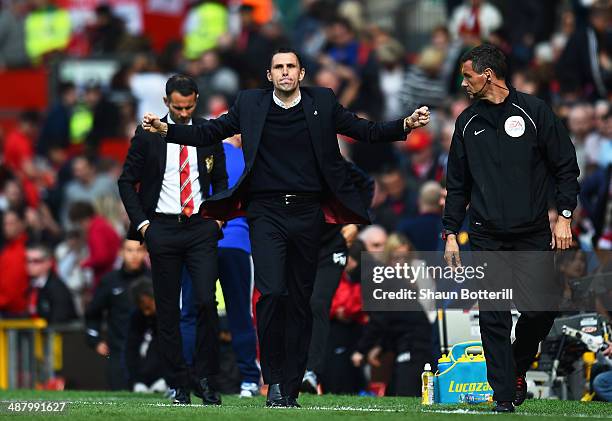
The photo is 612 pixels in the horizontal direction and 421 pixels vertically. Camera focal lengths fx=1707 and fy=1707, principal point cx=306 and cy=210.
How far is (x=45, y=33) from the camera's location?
26719mm

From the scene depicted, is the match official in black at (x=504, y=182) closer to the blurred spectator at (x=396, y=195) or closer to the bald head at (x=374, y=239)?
the bald head at (x=374, y=239)

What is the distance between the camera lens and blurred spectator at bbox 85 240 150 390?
16500mm

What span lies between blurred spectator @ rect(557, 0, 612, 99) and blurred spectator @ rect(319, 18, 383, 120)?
10.5ft

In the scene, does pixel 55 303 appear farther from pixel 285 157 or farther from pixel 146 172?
pixel 285 157

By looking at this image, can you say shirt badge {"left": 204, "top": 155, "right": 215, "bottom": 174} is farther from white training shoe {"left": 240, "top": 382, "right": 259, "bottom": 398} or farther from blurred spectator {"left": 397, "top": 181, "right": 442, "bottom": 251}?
blurred spectator {"left": 397, "top": 181, "right": 442, "bottom": 251}

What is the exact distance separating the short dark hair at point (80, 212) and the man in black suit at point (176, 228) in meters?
8.61

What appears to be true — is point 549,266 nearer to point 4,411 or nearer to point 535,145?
point 535,145

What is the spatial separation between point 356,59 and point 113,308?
7.15 m

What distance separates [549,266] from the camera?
36.7 feet

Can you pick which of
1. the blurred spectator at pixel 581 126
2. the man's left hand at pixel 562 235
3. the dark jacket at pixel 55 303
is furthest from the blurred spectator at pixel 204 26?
the man's left hand at pixel 562 235

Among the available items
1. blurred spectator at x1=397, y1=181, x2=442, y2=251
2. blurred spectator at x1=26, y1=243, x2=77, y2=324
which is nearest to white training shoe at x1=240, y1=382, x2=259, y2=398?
blurred spectator at x1=397, y1=181, x2=442, y2=251

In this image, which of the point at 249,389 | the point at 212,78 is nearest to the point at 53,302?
the point at 212,78

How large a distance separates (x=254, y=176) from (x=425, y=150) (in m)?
8.78

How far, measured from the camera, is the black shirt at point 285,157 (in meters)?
11.5
